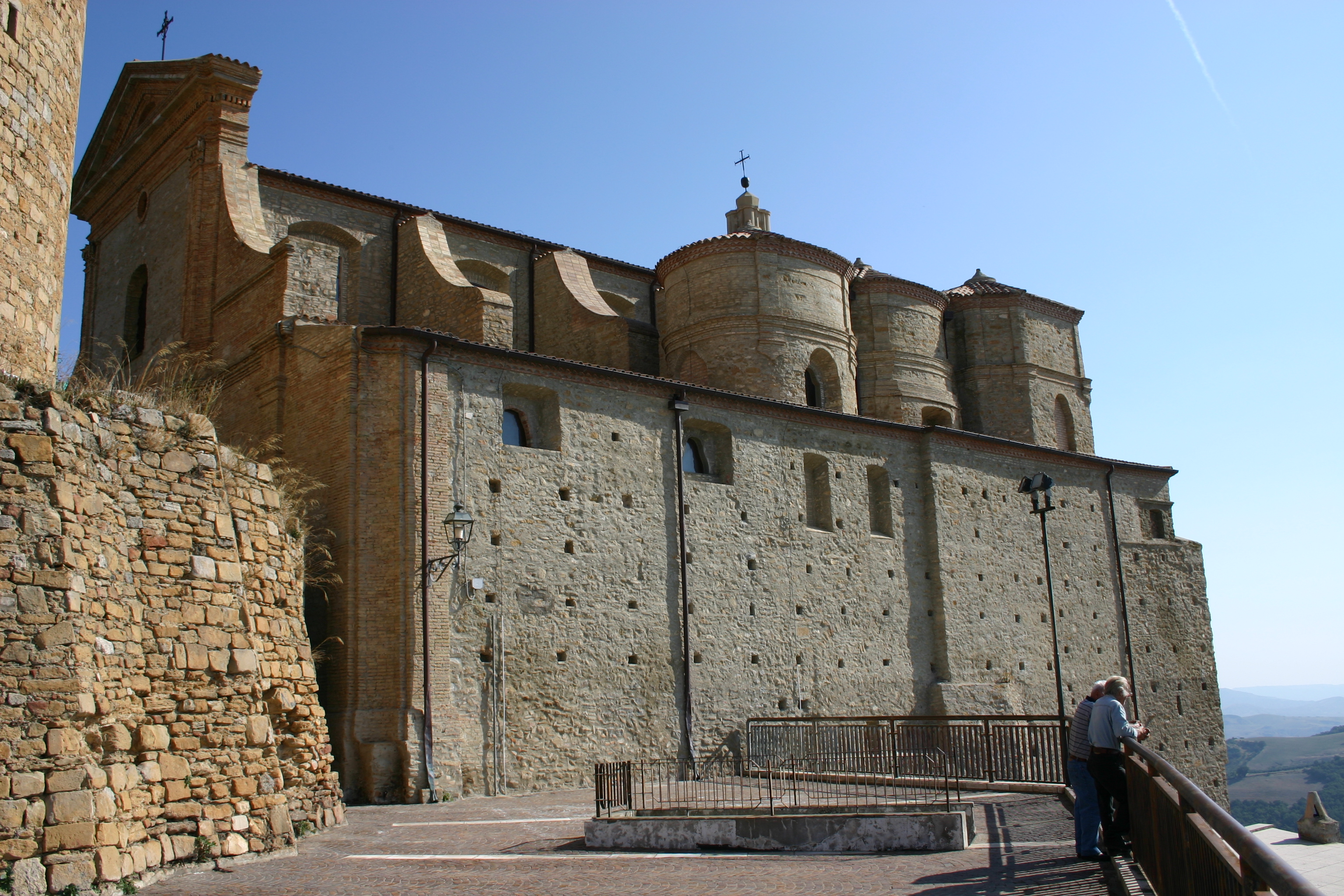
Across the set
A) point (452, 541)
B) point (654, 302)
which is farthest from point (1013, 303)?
point (452, 541)

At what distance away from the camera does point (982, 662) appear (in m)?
23.1

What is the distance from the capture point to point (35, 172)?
9.53 metres

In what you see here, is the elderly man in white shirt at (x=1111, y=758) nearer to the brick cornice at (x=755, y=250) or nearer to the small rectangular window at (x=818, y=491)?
the small rectangular window at (x=818, y=491)

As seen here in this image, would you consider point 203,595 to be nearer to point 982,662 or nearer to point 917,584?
point 917,584

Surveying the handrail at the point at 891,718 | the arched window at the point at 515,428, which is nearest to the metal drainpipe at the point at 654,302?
the arched window at the point at 515,428

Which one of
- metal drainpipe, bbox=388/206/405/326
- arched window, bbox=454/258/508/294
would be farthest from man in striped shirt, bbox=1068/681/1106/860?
arched window, bbox=454/258/508/294

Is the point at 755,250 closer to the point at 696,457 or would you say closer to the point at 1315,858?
the point at 696,457

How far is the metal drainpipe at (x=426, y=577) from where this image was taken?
1469cm

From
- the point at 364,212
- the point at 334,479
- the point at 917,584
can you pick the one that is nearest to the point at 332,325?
the point at 334,479

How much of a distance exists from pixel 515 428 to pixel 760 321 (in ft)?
26.3

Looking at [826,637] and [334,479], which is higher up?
[334,479]

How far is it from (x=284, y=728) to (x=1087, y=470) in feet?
73.6

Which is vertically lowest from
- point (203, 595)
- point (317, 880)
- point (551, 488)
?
point (317, 880)

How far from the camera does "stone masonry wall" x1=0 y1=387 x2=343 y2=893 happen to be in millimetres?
7121
